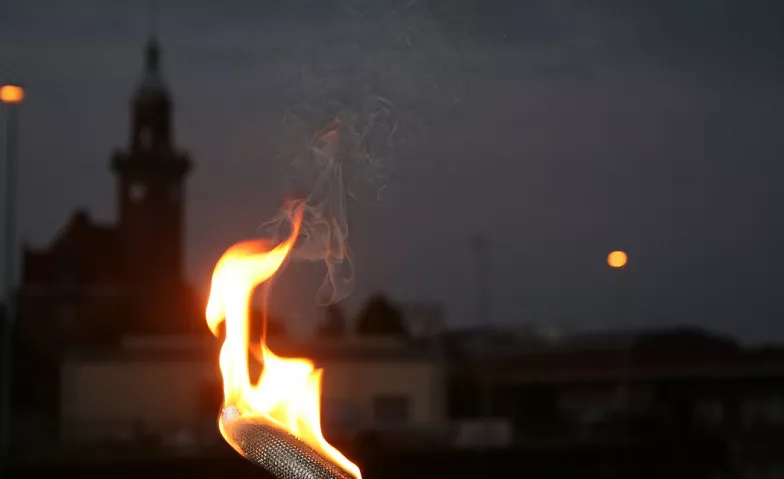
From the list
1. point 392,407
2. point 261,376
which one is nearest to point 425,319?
point 392,407

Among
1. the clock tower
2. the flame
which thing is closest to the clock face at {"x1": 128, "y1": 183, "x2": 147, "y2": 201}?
the clock tower

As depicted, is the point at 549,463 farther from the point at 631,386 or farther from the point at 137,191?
the point at 137,191

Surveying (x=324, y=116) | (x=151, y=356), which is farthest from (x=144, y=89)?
(x=324, y=116)

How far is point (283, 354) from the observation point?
3056 centimetres

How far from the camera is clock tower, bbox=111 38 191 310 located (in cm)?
7481

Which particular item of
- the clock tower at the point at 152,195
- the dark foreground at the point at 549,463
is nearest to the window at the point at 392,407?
the dark foreground at the point at 549,463

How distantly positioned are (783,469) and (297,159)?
59.0ft

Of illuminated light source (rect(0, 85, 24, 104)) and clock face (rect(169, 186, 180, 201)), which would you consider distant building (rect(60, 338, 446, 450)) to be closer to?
illuminated light source (rect(0, 85, 24, 104))

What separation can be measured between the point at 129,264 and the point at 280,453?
74.3m

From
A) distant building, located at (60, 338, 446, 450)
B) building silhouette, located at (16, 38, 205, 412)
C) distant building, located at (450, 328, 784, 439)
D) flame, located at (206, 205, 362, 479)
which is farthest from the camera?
building silhouette, located at (16, 38, 205, 412)

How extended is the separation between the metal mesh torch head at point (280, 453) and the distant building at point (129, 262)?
5188 cm

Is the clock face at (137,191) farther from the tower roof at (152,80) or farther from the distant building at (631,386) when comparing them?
the distant building at (631,386)

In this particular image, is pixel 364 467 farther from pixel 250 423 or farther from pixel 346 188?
pixel 250 423

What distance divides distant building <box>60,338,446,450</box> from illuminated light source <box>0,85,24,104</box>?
1174 cm
